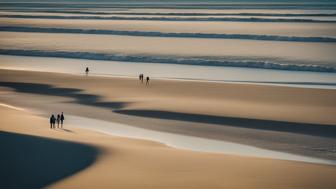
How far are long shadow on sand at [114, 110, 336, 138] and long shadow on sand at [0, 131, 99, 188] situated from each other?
616 cm

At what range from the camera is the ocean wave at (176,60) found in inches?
1576

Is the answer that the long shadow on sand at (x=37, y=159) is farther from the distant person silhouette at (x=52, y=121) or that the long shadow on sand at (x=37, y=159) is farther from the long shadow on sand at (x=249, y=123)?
the long shadow on sand at (x=249, y=123)

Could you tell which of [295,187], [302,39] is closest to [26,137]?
[295,187]

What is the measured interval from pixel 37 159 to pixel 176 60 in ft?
90.9

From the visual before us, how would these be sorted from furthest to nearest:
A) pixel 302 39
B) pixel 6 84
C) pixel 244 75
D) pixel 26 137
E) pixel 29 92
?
pixel 302 39 → pixel 244 75 → pixel 6 84 → pixel 29 92 → pixel 26 137

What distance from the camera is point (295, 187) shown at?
51.5 ft

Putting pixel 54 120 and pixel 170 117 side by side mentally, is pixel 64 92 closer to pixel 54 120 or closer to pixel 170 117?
pixel 170 117

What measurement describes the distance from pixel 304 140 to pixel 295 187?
5.65 m

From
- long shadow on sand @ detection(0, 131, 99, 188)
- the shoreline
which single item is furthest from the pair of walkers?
the shoreline

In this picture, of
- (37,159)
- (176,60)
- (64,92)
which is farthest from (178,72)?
(37,159)

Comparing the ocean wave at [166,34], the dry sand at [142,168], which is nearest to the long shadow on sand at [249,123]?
the dry sand at [142,168]

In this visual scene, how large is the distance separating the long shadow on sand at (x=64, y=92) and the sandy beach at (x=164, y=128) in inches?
1.8

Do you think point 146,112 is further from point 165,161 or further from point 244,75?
point 244,75

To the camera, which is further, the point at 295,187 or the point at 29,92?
the point at 29,92
